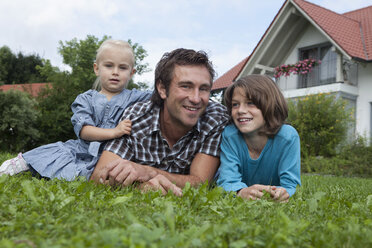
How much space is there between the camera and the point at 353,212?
2268mm

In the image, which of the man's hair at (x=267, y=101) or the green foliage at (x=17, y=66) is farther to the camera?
the green foliage at (x=17, y=66)

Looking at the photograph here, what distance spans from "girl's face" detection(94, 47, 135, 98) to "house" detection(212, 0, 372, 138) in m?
11.6

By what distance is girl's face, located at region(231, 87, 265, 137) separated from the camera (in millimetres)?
3154

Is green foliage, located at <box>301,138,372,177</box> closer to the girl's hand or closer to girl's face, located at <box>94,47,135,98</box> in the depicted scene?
girl's face, located at <box>94,47,135,98</box>

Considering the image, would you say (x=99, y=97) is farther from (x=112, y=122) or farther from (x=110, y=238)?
(x=110, y=238)

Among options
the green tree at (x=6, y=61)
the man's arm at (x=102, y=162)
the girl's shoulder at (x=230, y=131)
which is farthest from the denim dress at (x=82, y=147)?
the green tree at (x=6, y=61)

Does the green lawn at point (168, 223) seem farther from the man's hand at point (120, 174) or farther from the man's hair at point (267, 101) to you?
the man's hair at point (267, 101)

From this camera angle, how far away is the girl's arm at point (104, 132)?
3311mm

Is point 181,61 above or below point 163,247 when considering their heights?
above

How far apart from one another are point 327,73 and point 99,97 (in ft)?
44.6

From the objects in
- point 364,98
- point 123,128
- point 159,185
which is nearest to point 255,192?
point 159,185

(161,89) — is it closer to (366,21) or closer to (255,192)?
(255,192)

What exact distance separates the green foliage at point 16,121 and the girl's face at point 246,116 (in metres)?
13.9

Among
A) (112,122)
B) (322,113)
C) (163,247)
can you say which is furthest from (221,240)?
(322,113)
